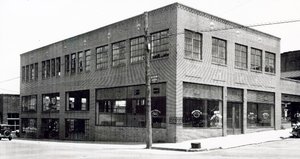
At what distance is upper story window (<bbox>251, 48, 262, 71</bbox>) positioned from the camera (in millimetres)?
35375

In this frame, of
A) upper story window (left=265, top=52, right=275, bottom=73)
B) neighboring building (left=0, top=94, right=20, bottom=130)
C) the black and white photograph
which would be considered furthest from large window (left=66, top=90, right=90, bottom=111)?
neighboring building (left=0, top=94, right=20, bottom=130)

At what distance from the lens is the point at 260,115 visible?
119 feet

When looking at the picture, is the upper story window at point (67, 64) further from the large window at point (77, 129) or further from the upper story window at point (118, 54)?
the upper story window at point (118, 54)

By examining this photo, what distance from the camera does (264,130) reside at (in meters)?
36.4

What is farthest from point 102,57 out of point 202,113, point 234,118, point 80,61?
point 234,118

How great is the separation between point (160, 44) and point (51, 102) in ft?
69.1

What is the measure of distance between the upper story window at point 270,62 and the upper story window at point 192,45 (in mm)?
10255

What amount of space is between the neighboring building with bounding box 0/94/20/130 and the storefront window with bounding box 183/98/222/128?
146 feet

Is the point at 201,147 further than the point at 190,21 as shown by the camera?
No

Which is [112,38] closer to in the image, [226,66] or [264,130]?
[226,66]

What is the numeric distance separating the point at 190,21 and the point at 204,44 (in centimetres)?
229

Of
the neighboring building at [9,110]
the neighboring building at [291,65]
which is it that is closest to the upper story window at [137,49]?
the neighboring building at [291,65]

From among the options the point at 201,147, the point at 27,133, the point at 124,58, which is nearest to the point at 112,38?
the point at 124,58

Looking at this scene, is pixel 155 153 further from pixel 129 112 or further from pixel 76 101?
pixel 76 101
